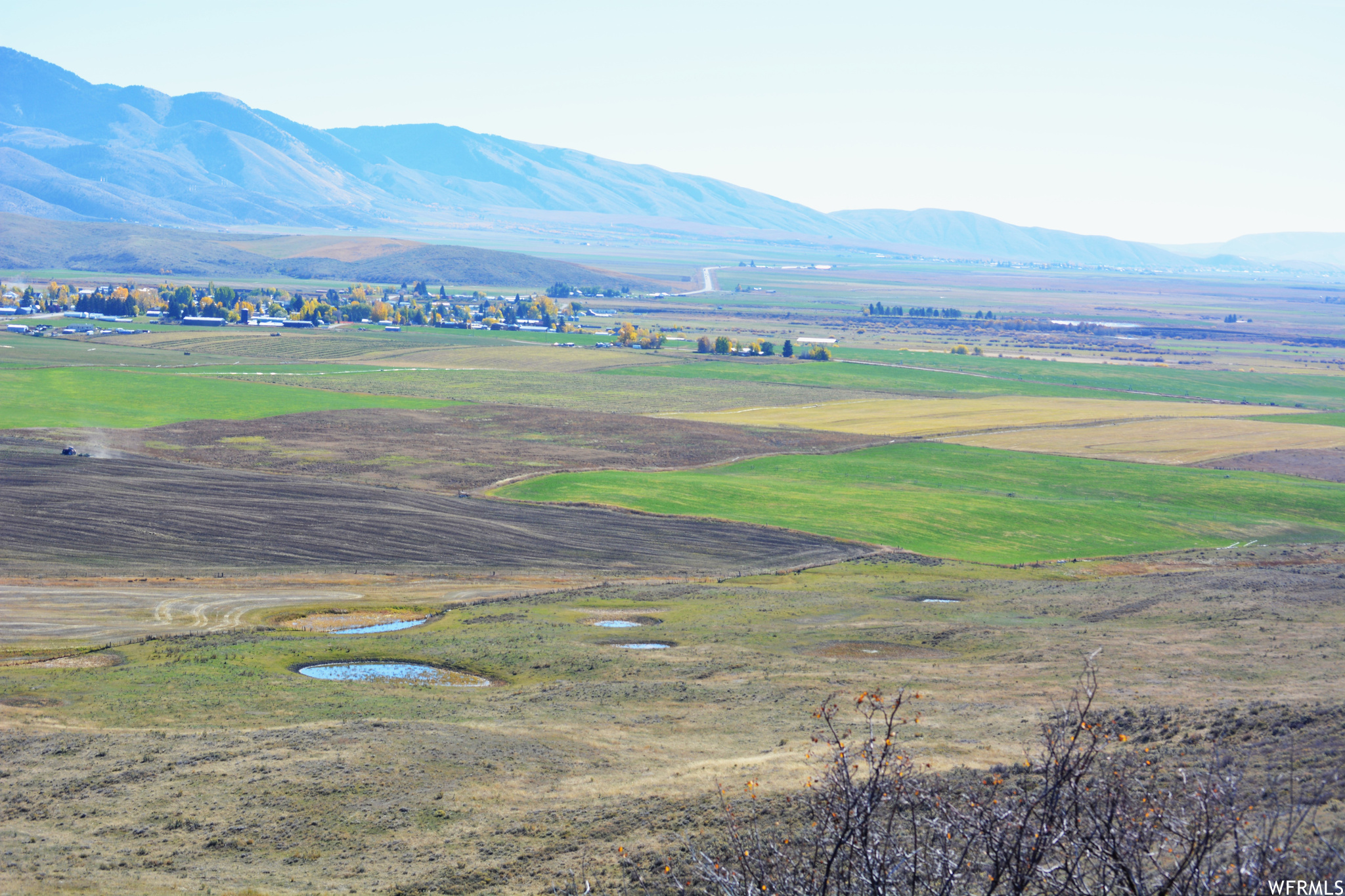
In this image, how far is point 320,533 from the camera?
221 ft

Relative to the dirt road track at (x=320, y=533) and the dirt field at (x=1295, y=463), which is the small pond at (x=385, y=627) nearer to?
the dirt road track at (x=320, y=533)

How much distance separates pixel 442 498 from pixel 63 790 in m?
50.6

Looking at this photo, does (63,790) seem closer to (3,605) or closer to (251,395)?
(3,605)

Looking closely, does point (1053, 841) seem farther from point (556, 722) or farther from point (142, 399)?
point (142, 399)

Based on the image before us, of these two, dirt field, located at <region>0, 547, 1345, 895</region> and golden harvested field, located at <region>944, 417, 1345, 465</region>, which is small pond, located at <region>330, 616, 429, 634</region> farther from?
golden harvested field, located at <region>944, 417, 1345, 465</region>

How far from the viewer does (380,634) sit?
49000 mm

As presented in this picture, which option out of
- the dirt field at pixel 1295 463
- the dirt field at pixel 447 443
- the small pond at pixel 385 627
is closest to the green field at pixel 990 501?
the dirt field at pixel 1295 463

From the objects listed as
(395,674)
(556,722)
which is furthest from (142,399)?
(556,722)

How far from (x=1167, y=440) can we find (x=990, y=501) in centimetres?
4512

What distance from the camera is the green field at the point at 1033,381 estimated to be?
166000 millimetres

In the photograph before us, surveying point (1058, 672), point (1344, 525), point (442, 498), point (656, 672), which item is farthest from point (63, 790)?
point (1344, 525)

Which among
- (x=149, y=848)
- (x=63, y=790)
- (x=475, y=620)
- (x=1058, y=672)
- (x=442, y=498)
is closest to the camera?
(x=149, y=848)

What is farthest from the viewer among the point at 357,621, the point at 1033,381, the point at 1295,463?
the point at 1033,381

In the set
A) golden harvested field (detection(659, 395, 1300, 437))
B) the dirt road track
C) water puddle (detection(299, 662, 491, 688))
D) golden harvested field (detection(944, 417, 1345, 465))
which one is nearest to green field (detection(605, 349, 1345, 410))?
golden harvested field (detection(659, 395, 1300, 437))
